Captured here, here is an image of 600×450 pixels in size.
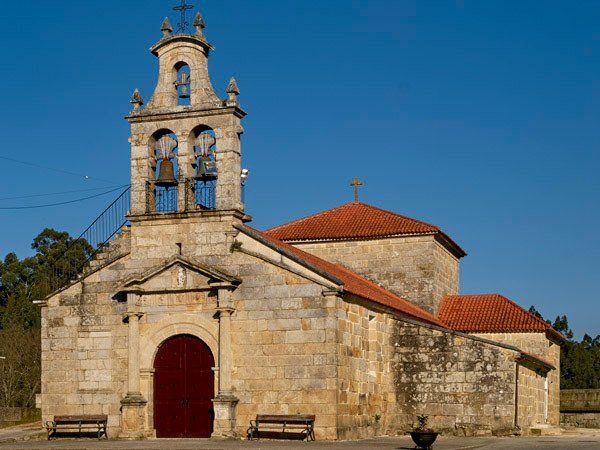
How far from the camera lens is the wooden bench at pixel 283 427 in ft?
76.2

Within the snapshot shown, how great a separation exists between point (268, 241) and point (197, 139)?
323cm

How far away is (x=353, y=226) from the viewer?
34.0 m

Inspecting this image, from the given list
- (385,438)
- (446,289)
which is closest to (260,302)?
(385,438)

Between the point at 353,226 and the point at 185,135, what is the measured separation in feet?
34.0

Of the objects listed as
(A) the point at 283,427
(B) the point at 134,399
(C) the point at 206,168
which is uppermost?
(C) the point at 206,168

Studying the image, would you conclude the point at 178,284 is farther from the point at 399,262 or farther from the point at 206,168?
the point at 399,262

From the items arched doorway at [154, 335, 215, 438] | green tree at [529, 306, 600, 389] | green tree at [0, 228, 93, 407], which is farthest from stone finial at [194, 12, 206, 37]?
green tree at [529, 306, 600, 389]

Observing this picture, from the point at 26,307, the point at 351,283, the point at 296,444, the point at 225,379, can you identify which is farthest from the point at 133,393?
the point at 26,307

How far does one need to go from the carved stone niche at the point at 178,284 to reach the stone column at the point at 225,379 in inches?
13.1

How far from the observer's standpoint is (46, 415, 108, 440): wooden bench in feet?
82.1

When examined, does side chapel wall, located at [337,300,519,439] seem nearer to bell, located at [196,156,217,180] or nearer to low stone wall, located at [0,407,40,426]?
bell, located at [196,156,217,180]

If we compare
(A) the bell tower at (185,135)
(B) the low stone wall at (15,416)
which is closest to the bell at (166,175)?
(A) the bell tower at (185,135)

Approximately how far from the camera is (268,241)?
24312 millimetres

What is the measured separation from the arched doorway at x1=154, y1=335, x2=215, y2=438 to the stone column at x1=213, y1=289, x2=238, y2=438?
500 millimetres
